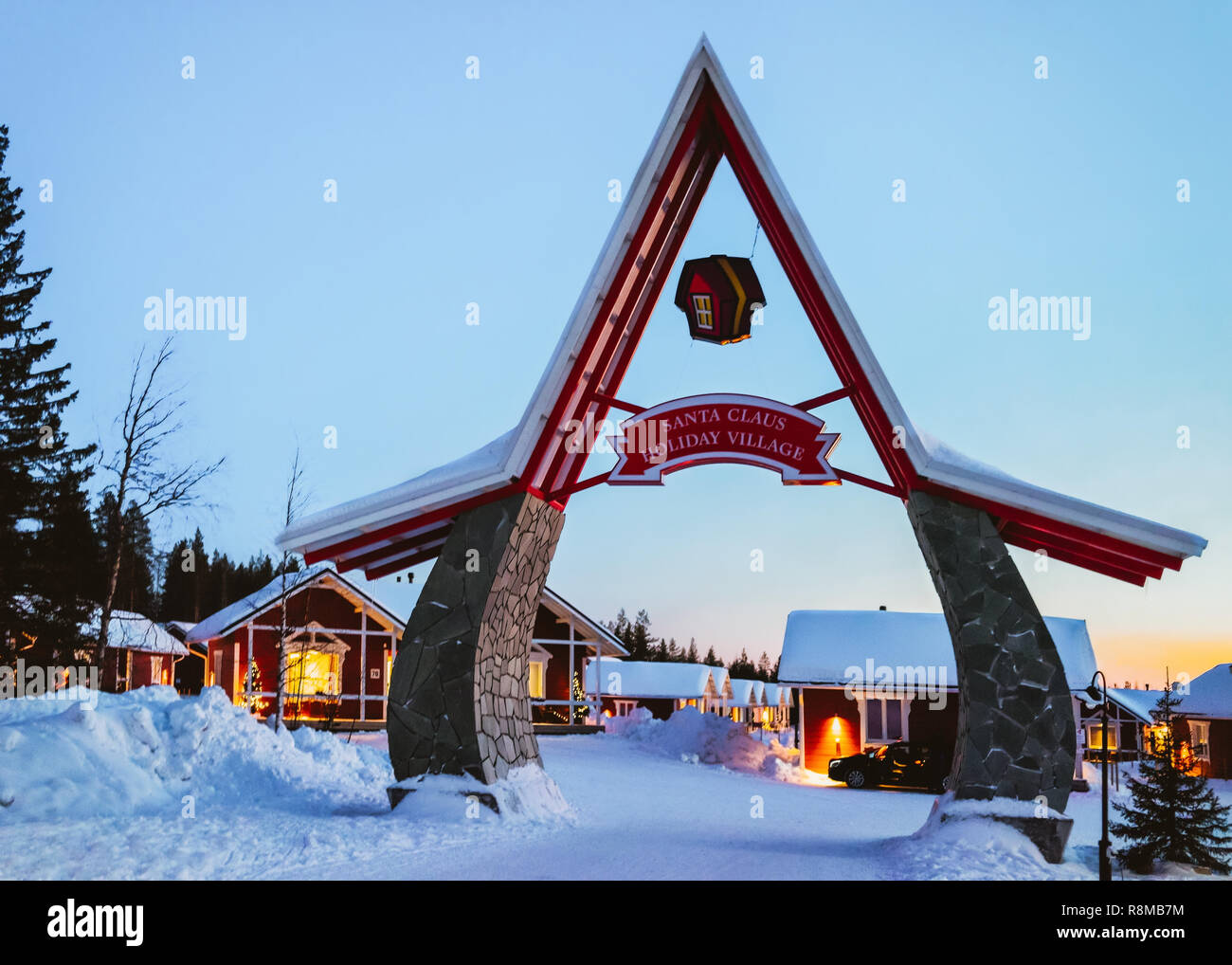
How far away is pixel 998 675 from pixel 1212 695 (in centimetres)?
4110

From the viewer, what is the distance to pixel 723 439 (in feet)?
48.6

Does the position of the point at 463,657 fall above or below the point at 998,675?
above

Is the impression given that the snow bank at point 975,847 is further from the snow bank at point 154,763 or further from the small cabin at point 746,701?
the small cabin at point 746,701

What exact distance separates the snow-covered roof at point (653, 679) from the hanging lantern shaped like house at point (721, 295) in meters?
54.5

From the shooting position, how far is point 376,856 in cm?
1203

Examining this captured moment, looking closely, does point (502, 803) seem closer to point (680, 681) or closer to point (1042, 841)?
point (1042, 841)

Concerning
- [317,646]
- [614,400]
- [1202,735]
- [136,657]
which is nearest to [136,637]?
[136,657]

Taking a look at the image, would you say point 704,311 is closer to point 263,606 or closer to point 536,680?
point 263,606

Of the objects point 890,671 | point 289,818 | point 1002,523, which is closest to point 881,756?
point 890,671

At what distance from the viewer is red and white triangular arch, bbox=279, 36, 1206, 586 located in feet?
45.4

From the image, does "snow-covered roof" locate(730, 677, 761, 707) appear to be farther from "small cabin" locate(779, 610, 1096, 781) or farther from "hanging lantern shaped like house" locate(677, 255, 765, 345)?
"hanging lantern shaped like house" locate(677, 255, 765, 345)

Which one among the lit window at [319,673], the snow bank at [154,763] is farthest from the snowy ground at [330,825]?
the lit window at [319,673]

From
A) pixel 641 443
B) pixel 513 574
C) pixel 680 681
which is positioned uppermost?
pixel 641 443
